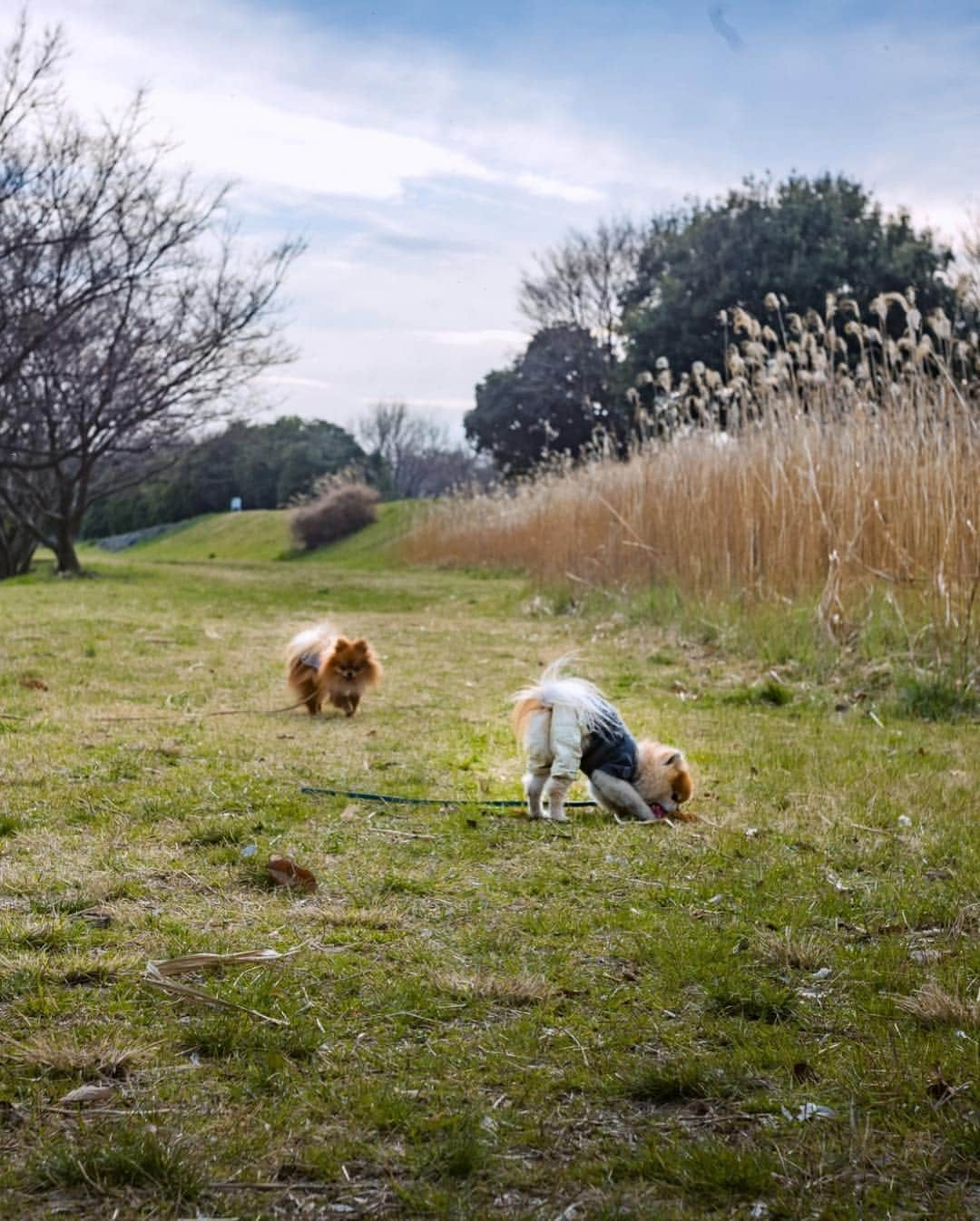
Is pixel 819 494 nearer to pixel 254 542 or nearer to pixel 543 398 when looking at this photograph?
pixel 543 398

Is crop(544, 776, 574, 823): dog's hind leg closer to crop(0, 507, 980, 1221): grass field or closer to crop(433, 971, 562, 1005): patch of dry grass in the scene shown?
crop(0, 507, 980, 1221): grass field

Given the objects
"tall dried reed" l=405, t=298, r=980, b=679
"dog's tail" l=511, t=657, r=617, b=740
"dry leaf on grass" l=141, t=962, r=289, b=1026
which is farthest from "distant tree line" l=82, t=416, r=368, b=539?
"dry leaf on grass" l=141, t=962, r=289, b=1026

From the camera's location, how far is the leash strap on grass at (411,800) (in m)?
4.33

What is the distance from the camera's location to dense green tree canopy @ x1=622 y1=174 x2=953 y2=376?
23797 millimetres

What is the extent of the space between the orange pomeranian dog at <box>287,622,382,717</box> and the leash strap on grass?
202 centimetres

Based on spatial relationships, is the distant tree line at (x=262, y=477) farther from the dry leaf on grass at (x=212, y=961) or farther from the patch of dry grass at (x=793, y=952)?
the patch of dry grass at (x=793, y=952)

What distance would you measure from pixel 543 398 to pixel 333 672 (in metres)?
27.6

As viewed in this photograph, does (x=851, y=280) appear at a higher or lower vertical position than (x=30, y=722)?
higher

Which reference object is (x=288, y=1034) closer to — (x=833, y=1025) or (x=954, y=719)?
(x=833, y=1025)

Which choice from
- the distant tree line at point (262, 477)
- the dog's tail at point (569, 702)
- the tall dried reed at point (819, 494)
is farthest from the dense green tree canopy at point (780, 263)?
the dog's tail at point (569, 702)

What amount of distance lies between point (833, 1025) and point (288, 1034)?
105 cm

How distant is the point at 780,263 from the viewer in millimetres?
24250

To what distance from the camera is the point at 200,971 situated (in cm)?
262

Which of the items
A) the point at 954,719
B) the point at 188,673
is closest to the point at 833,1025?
the point at 954,719
